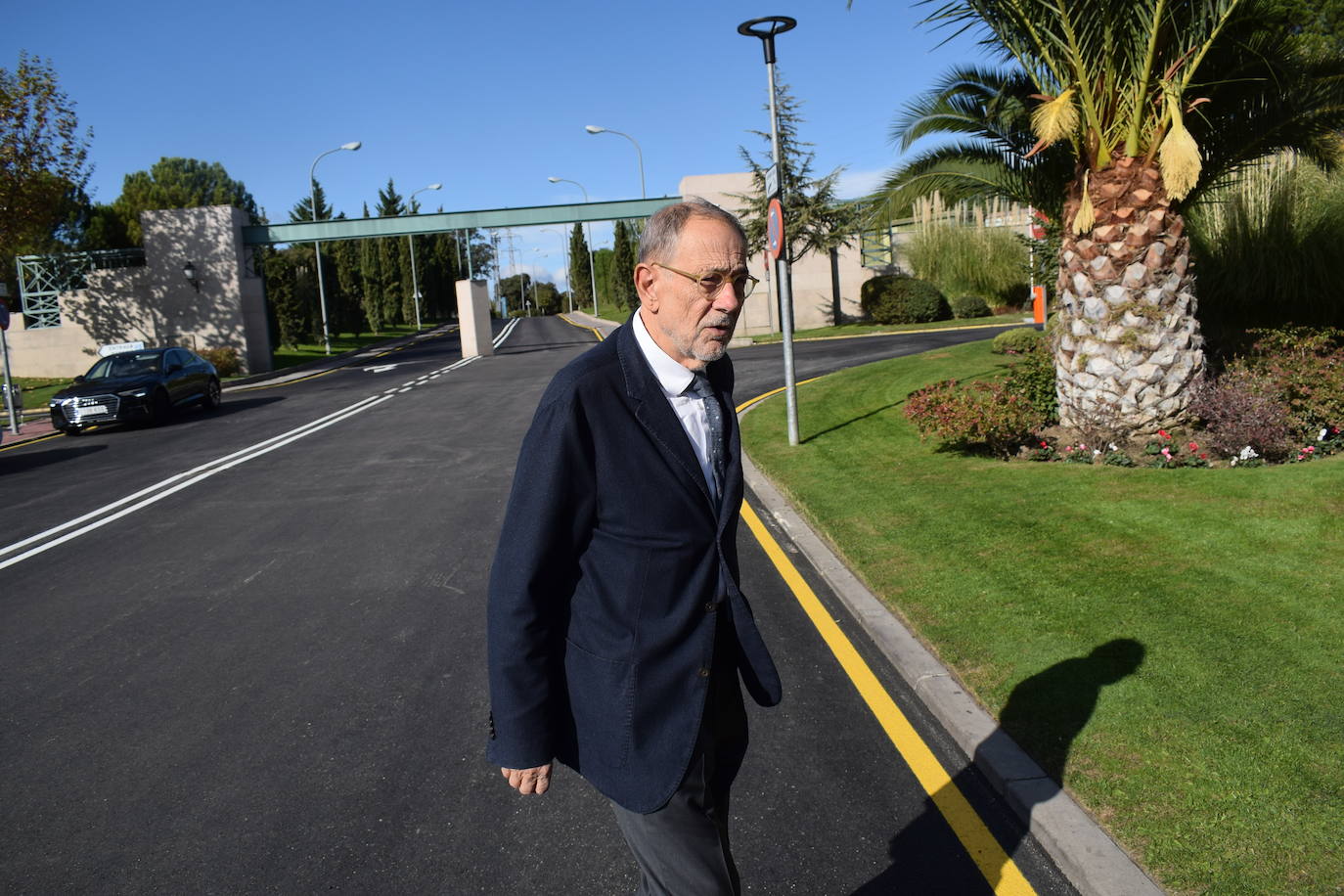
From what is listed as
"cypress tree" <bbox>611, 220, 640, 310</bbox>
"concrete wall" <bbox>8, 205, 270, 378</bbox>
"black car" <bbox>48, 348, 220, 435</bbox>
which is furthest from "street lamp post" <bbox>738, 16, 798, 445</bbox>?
"cypress tree" <bbox>611, 220, 640, 310</bbox>

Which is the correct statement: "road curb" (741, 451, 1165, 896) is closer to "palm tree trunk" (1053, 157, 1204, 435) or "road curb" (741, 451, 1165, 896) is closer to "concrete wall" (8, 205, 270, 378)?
"palm tree trunk" (1053, 157, 1204, 435)

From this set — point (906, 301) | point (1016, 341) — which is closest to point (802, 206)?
point (906, 301)

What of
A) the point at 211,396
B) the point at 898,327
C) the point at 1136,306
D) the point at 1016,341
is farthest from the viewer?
the point at 898,327

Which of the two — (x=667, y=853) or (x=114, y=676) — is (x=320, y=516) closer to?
(x=114, y=676)

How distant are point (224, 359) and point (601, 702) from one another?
113ft

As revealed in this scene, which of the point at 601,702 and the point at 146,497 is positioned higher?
the point at 601,702

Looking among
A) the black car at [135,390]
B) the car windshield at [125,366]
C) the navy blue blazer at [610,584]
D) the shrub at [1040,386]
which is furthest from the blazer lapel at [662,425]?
the car windshield at [125,366]

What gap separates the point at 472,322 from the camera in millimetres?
36125

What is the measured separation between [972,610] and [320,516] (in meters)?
6.50

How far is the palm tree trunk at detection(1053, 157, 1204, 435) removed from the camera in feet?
31.3

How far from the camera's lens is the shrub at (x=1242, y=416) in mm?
8812

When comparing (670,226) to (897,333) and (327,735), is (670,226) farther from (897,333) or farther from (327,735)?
(897,333)

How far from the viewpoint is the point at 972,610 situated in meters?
5.70

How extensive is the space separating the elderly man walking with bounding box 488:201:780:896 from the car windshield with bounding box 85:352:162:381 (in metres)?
20.0
